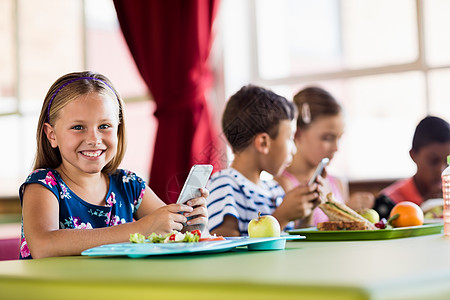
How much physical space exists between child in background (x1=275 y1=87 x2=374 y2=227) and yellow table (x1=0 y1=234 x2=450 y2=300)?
62.6 inches

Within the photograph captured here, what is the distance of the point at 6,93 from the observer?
15.4ft

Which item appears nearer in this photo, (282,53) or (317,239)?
(317,239)

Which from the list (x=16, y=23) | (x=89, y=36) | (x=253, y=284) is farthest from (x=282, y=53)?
(x=253, y=284)

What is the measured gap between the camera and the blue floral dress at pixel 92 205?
1.52m

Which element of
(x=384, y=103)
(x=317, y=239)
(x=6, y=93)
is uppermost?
(x=6, y=93)

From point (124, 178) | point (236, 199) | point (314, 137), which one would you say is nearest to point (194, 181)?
point (124, 178)

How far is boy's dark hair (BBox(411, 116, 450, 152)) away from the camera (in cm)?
274

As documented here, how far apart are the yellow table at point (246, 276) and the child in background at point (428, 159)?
1786 mm

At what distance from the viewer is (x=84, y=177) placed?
164 cm

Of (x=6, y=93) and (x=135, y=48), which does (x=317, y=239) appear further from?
(x=6, y=93)

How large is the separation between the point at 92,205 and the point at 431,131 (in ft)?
5.51

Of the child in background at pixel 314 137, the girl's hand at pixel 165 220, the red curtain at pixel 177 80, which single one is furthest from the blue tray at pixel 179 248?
the red curtain at pixel 177 80

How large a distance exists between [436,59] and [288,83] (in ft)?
2.49

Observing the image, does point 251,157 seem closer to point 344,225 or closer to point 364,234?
point 344,225
